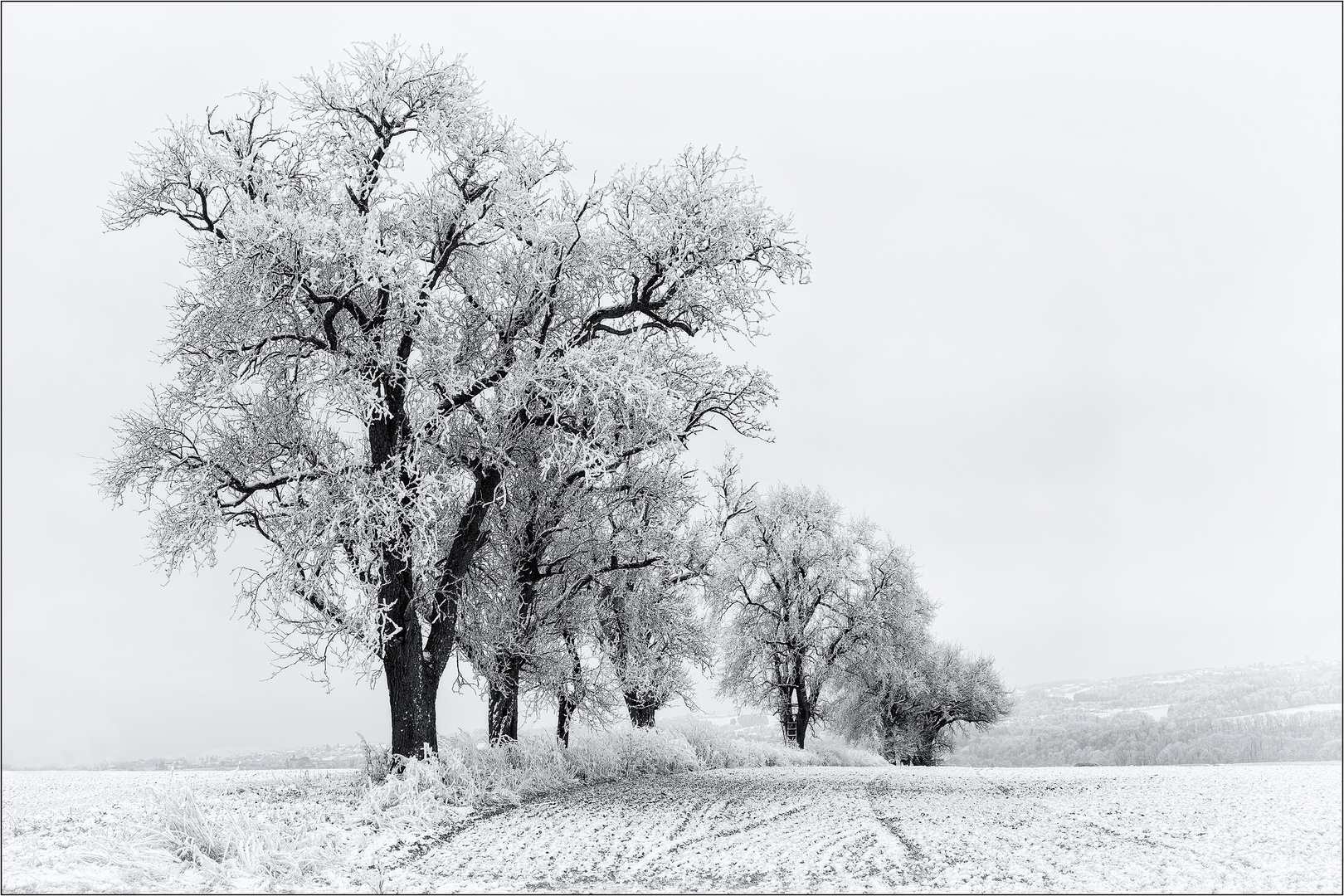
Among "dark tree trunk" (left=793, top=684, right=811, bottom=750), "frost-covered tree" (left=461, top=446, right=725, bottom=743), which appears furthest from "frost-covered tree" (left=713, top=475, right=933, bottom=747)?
"frost-covered tree" (left=461, top=446, right=725, bottom=743)

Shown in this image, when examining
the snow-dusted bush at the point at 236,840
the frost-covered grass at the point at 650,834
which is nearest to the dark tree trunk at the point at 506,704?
the frost-covered grass at the point at 650,834

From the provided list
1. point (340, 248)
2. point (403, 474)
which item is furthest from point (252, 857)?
point (340, 248)

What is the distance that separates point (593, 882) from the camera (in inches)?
285

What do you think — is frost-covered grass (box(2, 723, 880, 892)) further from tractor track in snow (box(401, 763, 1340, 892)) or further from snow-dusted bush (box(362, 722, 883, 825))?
tractor track in snow (box(401, 763, 1340, 892))

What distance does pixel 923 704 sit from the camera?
36000 millimetres

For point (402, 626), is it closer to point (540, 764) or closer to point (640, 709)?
point (540, 764)

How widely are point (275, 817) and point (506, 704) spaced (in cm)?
732

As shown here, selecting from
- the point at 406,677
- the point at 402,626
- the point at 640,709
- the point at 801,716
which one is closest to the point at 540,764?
the point at 406,677

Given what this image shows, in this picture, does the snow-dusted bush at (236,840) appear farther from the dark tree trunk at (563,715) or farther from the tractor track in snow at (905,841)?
the dark tree trunk at (563,715)

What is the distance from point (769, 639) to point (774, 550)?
3.21m

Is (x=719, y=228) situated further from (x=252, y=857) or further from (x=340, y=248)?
(x=252, y=857)

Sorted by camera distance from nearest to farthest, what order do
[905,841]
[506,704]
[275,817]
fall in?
[905,841], [275,817], [506,704]

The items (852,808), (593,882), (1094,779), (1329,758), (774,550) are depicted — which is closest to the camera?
(593,882)

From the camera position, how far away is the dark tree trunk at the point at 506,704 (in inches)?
643
